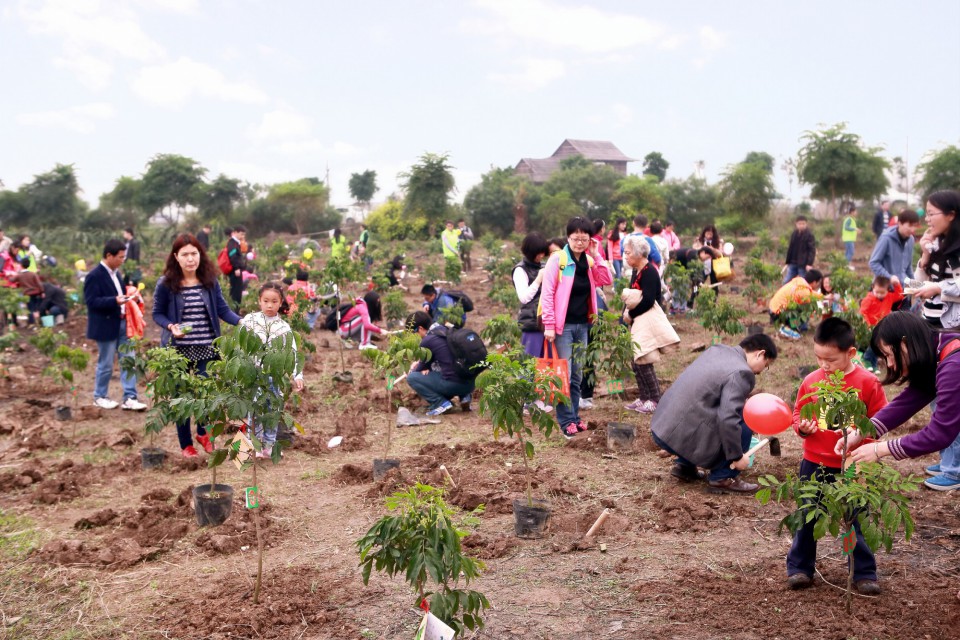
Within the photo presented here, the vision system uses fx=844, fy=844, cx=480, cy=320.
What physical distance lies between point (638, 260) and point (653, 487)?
2288 mm

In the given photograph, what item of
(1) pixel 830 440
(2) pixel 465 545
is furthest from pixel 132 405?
(1) pixel 830 440

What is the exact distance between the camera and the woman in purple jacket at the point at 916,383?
337 centimetres

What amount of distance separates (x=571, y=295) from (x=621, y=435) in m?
1.17

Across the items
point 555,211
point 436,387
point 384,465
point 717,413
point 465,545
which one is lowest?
point 465,545

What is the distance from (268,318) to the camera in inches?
250

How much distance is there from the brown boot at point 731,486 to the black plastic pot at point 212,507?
3.09 m

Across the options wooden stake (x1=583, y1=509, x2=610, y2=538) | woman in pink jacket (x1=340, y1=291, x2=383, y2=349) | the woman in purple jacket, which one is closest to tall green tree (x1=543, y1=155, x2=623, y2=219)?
woman in pink jacket (x1=340, y1=291, x2=383, y2=349)

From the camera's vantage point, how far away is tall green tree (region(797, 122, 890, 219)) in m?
25.0

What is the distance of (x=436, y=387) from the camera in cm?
798

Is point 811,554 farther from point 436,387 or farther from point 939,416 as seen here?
point 436,387

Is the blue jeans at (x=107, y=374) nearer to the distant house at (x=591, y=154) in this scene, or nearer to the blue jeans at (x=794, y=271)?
the blue jeans at (x=794, y=271)

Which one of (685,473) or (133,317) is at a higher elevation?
(133,317)

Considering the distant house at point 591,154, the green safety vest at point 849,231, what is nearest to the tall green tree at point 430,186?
the green safety vest at point 849,231

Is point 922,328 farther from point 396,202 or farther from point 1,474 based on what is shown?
point 396,202
